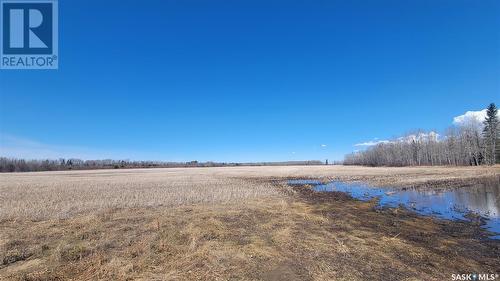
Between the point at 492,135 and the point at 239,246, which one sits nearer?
the point at 239,246

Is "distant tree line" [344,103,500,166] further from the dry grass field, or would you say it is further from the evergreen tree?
the dry grass field

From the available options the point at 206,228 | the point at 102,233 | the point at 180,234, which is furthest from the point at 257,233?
the point at 102,233

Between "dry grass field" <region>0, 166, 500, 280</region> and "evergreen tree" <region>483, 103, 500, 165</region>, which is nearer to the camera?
"dry grass field" <region>0, 166, 500, 280</region>

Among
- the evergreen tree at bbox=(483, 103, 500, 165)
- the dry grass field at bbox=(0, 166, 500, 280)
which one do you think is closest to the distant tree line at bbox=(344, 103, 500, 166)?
the evergreen tree at bbox=(483, 103, 500, 165)

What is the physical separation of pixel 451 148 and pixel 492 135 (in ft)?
71.0

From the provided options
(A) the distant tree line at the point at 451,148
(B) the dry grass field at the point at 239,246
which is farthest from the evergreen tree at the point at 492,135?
(B) the dry grass field at the point at 239,246

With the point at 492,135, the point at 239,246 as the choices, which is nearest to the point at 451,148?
the point at 492,135

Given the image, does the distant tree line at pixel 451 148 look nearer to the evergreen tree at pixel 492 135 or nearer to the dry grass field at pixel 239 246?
the evergreen tree at pixel 492 135

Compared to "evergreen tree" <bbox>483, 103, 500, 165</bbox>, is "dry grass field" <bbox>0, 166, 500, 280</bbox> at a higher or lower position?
lower

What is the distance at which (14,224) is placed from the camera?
1340 centimetres

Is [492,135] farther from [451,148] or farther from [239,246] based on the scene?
[239,246]

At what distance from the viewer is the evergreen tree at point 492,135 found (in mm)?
81000

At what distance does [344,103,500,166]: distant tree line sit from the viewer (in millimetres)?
82950

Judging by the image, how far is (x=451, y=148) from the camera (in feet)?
336
